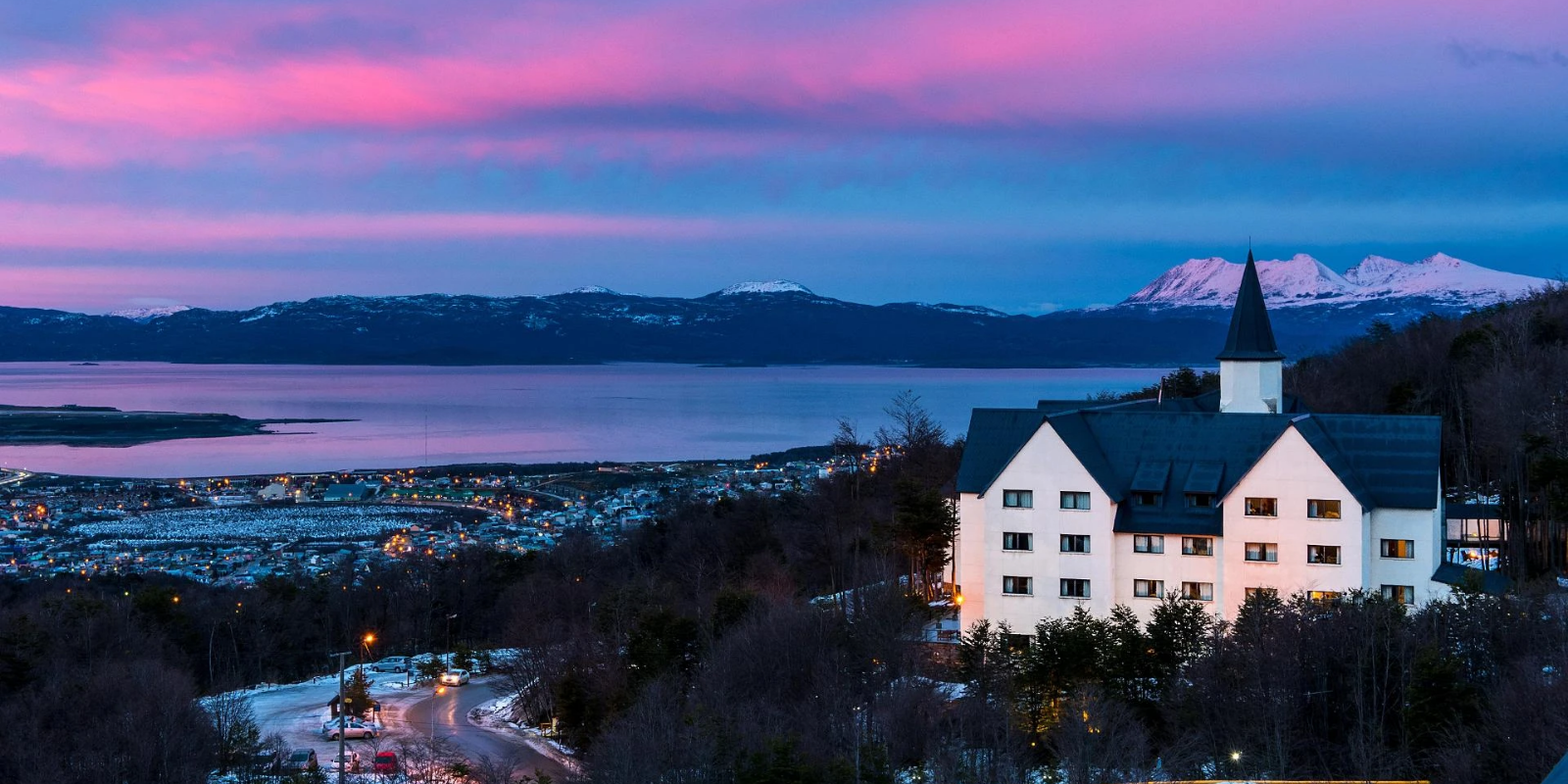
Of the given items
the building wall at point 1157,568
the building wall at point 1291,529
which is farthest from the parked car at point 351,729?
the building wall at point 1291,529

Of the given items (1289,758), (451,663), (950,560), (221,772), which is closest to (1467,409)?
(950,560)

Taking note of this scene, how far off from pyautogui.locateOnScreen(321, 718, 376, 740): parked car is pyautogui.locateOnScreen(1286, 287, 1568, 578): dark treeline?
31594 millimetres

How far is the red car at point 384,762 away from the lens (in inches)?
1200

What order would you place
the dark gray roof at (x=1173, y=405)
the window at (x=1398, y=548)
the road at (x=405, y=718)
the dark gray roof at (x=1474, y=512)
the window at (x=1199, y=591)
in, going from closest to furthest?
1. the window at (x=1398, y=548)
2. the road at (x=405, y=718)
3. the window at (x=1199, y=591)
4. the dark gray roof at (x=1173, y=405)
5. the dark gray roof at (x=1474, y=512)

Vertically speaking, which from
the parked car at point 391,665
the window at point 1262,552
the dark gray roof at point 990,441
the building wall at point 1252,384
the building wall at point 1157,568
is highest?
the building wall at point 1252,384

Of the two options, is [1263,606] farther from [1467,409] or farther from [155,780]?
[1467,409]

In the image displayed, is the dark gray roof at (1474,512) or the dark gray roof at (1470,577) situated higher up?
the dark gray roof at (1474,512)

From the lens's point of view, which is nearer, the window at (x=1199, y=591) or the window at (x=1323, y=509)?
the window at (x=1323, y=509)

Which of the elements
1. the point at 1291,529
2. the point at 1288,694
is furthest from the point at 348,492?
the point at 1288,694

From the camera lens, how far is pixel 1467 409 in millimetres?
57844

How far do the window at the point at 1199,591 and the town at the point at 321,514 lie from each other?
4346 cm

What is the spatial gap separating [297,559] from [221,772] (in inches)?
1860

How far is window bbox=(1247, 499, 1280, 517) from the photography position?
3506 cm

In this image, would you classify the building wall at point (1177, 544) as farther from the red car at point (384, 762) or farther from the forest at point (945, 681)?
the red car at point (384, 762)
